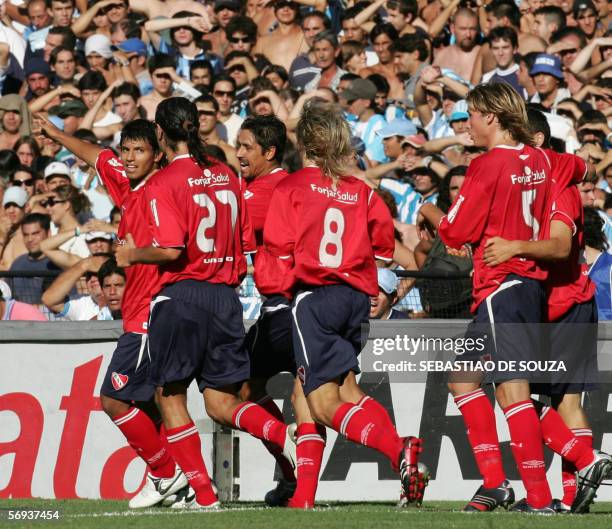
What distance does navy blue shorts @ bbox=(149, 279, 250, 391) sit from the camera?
726 centimetres

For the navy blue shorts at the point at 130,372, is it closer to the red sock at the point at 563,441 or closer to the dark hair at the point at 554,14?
the red sock at the point at 563,441

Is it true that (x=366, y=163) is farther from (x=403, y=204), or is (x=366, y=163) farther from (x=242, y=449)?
(x=242, y=449)

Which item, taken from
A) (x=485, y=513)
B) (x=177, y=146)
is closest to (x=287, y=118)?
(x=177, y=146)

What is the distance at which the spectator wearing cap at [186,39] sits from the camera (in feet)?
49.8

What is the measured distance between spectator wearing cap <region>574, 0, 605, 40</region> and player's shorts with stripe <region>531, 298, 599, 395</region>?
752cm

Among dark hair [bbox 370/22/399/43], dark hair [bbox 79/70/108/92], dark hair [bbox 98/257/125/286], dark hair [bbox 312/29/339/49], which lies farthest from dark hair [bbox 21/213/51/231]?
dark hair [bbox 370/22/399/43]

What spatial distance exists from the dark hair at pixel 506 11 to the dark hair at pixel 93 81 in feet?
14.1

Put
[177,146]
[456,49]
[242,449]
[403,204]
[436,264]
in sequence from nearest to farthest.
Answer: [177,146] < [242,449] < [436,264] < [403,204] < [456,49]

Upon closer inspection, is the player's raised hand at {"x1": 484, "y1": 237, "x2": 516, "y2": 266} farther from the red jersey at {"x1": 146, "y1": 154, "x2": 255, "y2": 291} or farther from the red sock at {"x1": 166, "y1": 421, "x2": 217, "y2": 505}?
the red sock at {"x1": 166, "y1": 421, "x2": 217, "y2": 505}

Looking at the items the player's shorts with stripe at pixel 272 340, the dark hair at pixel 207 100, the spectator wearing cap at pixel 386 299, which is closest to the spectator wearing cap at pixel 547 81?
the dark hair at pixel 207 100

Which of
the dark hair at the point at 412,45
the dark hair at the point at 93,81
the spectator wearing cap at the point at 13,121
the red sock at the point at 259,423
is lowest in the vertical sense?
the spectator wearing cap at the point at 13,121

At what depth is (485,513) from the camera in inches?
274

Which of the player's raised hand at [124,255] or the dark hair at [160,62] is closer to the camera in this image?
the player's raised hand at [124,255]

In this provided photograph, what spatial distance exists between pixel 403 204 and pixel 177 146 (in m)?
4.98
